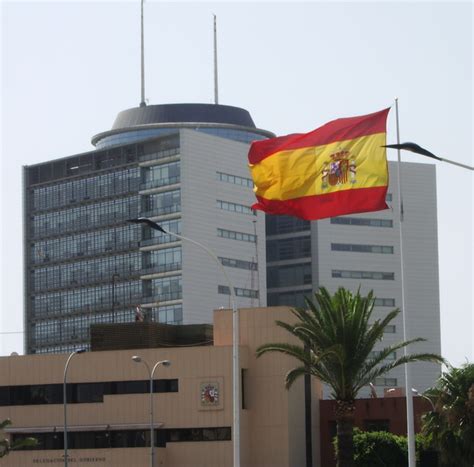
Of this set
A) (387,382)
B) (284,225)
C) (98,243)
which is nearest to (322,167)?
(98,243)

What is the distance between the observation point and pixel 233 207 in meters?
150

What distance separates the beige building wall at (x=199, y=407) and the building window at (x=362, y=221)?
258ft

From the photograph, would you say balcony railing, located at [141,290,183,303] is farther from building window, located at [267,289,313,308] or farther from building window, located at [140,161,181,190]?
building window, located at [267,289,313,308]

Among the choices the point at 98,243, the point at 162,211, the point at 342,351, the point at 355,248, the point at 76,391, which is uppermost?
the point at 162,211

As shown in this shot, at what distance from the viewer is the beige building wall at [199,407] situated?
263 feet

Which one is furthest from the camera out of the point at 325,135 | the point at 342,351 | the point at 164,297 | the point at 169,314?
the point at 164,297

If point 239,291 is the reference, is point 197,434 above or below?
below

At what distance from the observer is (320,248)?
16088 centimetres

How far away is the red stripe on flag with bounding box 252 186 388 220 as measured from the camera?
44969 millimetres

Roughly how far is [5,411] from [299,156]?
43.3m

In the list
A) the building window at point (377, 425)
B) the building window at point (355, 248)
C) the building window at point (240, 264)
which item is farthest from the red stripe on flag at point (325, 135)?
the building window at point (355, 248)

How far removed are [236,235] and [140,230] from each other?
1054cm

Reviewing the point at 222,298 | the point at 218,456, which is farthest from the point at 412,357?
the point at 222,298

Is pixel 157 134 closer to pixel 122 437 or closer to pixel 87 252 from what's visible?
pixel 87 252
